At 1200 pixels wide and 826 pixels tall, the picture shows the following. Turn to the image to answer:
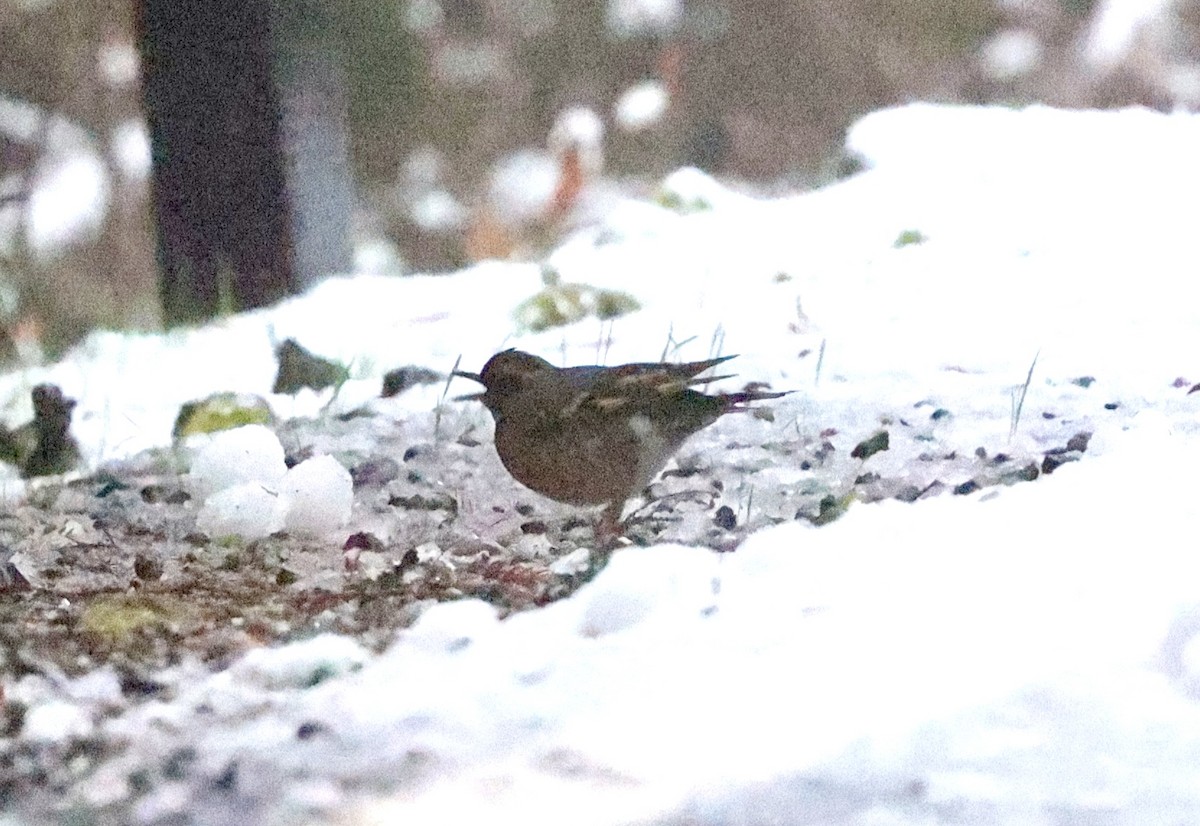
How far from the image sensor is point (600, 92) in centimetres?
760

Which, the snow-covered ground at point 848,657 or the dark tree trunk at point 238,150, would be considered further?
the dark tree trunk at point 238,150

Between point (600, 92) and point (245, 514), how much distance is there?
5.70 metres

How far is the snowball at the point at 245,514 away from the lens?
215 cm

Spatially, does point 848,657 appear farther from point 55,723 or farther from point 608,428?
point 608,428

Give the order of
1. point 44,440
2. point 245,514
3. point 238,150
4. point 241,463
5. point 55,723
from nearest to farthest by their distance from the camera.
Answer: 1. point 55,723
2. point 245,514
3. point 241,463
4. point 44,440
5. point 238,150

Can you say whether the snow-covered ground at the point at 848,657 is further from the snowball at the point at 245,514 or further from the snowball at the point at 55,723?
the snowball at the point at 245,514

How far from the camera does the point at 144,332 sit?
14.2 feet

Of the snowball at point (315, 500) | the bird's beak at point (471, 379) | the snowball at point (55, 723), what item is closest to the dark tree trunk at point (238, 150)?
the bird's beak at point (471, 379)

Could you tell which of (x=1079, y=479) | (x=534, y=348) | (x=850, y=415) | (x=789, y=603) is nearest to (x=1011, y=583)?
(x=789, y=603)

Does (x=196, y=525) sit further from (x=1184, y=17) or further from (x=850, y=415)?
(x=1184, y=17)

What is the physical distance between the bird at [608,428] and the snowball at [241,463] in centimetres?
33

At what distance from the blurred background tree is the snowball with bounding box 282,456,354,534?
14.4 feet

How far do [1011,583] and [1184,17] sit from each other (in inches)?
241

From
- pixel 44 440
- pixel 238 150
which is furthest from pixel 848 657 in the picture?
pixel 238 150
